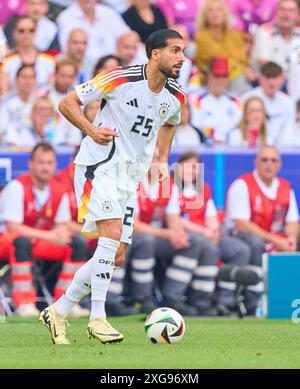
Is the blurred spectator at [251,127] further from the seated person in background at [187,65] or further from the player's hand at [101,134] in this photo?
the player's hand at [101,134]

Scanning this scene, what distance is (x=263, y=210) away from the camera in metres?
15.0

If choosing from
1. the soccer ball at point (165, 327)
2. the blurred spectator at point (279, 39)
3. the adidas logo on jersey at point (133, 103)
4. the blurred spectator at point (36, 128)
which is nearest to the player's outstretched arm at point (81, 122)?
the adidas logo on jersey at point (133, 103)

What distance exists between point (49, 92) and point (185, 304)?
3.21 m

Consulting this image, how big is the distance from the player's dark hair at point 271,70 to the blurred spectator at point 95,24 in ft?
6.48

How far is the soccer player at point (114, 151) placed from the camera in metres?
9.21

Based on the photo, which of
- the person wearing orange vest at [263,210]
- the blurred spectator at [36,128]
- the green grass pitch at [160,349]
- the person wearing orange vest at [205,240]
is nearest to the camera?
the green grass pitch at [160,349]

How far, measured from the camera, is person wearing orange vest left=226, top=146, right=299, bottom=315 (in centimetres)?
1476

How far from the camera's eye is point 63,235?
13.9m

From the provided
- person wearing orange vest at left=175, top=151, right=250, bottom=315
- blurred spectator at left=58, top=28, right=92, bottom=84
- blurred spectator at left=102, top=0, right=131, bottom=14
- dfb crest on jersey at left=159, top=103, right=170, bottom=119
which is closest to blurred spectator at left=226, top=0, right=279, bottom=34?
blurred spectator at left=102, top=0, right=131, bottom=14

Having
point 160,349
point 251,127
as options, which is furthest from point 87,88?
point 251,127

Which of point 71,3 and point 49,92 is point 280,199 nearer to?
point 49,92

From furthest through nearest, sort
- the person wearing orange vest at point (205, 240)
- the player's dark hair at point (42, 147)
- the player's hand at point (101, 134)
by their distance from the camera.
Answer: the person wearing orange vest at point (205, 240) < the player's dark hair at point (42, 147) < the player's hand at point (101, 134)

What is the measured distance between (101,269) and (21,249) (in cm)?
457
